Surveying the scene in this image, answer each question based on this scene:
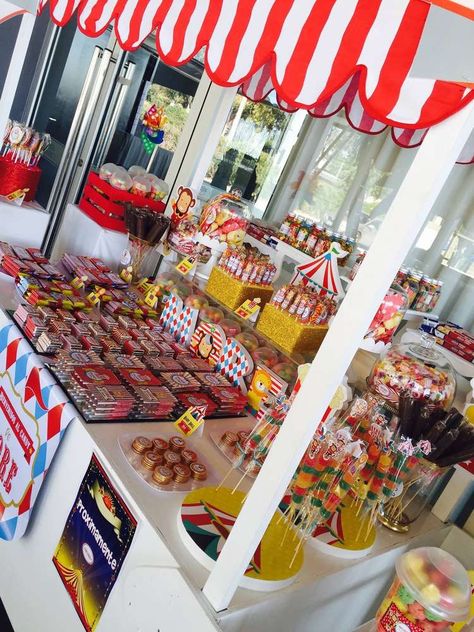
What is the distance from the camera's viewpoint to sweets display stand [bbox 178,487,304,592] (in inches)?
55.6

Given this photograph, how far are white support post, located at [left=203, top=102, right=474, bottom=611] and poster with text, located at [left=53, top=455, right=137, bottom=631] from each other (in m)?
0.36

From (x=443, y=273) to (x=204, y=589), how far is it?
126 inches

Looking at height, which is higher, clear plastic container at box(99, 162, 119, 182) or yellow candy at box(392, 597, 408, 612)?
clear plastic container at box(99, 162, 119, 182)

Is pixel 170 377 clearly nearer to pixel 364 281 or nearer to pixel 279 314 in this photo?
pixel 279 314

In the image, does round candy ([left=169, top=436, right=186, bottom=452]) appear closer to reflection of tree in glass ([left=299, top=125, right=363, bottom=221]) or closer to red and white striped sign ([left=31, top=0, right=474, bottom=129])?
red and white striped sign ([left=31, top=0, right=474, bottom=129])

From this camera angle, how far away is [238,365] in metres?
2.36

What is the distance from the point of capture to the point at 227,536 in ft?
4.94

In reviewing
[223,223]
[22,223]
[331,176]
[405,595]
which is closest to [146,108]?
[331,176]

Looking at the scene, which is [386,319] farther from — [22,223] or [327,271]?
[22,223]

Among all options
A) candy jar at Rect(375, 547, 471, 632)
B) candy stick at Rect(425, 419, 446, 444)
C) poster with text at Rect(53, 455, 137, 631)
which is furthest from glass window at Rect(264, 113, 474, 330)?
candy jar at Rect(375, 547, 471, 632)

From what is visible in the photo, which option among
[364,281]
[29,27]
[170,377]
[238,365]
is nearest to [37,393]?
[170,377]

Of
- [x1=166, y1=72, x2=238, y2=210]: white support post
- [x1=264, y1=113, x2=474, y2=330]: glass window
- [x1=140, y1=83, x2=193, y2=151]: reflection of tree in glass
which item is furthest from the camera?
[x1=140, y1=83, x2=193, y2=151]: reflection of tree in glass

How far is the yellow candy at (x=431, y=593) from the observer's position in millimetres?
1137

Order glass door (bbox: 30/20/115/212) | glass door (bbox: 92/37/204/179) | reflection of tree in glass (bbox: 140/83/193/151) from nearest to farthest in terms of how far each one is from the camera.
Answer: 1. glass door (bbox: 92/37/204/179)
2. glass door (bbox: 30/20/115/212)
3. reflection of tree in glass (bbox: 140/83/193/151)
